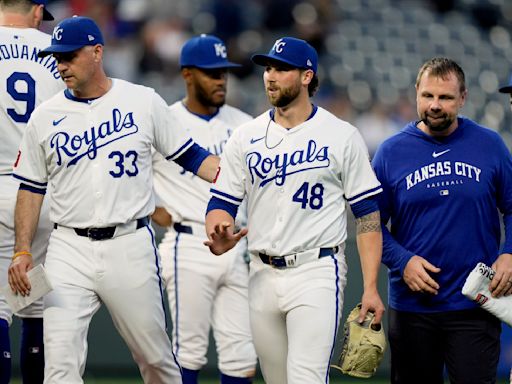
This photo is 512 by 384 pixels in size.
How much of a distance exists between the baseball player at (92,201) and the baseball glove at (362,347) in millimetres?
1024

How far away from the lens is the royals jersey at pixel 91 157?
598 cm

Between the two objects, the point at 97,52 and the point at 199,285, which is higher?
the point at 97,52

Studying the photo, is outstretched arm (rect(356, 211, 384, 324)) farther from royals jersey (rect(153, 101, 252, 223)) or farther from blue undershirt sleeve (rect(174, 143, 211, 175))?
royals jersey (rect(153, 101, 252, 223))

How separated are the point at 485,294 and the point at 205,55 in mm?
3091

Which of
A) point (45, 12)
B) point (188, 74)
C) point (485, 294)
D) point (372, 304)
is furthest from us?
point (188, 74)

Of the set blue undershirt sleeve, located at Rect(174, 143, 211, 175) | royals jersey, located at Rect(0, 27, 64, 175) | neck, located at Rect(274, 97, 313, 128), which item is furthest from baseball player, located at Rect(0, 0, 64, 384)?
neck, located at Rect(274, 97, 313, 128)

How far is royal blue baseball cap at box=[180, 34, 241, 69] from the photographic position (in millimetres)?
8016

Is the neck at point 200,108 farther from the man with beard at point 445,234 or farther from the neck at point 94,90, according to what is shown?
the man with beard at point 445,234

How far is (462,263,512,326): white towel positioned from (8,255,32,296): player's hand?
218 centimetres

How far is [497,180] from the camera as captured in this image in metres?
5.97

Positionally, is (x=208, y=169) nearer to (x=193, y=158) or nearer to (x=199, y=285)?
(x=193, y=158)

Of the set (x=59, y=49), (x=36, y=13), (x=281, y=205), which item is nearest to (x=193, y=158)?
(x=281, y=205)

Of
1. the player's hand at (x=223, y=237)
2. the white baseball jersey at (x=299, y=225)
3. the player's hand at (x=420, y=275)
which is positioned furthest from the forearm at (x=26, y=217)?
the player's hand at (x=420, y=275)

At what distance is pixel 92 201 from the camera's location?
235 inches
